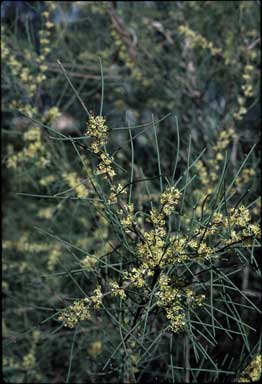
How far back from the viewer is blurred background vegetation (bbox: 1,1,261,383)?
2.32 m

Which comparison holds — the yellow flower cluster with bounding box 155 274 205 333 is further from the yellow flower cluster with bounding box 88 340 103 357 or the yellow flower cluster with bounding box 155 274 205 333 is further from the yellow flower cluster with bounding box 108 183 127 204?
the yellow flower cluster with bounding box 88 340 103 357

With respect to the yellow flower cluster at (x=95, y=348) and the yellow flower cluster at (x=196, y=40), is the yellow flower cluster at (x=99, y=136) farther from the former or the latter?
the yellow flower cluster at (x=196, y=40)

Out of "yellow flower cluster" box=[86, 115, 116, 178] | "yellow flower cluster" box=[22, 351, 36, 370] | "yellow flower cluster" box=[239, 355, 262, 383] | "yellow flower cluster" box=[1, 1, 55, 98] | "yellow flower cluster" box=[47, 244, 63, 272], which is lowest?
"yellow flower cluster" box=[22, 351, 36, 370]

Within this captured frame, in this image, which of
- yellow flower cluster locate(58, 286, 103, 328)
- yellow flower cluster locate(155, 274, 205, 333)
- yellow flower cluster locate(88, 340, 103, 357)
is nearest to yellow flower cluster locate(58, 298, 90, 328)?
yellow flower cluster locate(58, 286, 103, 328)

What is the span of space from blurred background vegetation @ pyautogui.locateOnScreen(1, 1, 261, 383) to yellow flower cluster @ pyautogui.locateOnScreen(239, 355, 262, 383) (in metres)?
0.69

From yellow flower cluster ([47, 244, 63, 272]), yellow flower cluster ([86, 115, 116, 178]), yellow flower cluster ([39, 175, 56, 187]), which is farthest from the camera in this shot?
yellow flower cluster ([47, 244, 63, 272])

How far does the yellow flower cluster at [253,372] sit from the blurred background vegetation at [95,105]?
0.69 m

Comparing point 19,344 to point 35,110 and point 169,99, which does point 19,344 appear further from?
point 169,99

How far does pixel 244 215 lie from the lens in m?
1.10

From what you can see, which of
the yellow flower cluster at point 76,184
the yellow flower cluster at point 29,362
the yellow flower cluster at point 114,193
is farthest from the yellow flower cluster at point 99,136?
the yellow flower cluster at point 29,362

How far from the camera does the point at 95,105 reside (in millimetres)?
3213

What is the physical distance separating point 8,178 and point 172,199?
446 cm

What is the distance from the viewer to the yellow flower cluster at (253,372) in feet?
4.22

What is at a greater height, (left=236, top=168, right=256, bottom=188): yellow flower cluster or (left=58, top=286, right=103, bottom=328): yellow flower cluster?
(left=236, top=168, right=256, bottom=188): yellow flower cluster
